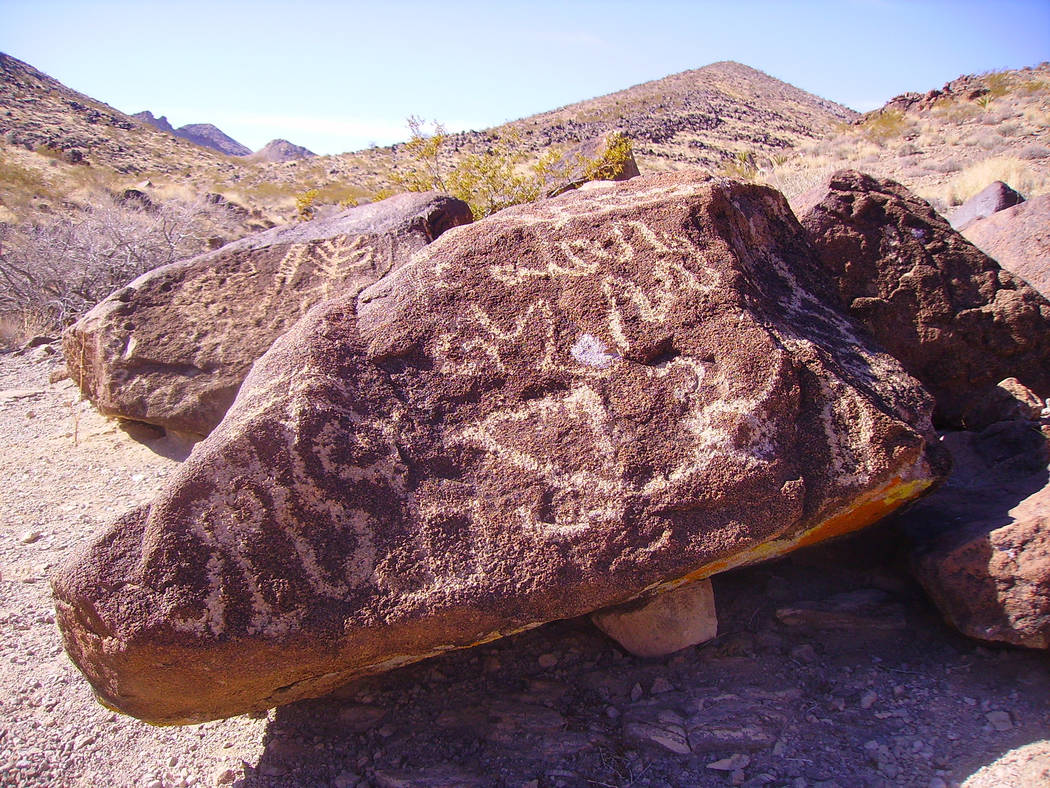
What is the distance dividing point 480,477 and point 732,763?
3.42 ft

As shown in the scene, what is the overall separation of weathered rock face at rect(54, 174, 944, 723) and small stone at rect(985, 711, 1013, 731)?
611 mm

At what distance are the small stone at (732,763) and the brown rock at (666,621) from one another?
42 cm

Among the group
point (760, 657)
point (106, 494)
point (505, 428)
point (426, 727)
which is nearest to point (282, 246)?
point (106, 494)

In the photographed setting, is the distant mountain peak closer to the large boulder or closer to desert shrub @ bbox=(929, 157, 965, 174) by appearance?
desert shrub @ bbox=(929, 157, 965, 174)

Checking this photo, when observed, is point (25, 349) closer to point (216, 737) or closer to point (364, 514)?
point (216, 737)

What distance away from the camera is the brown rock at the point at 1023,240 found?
3734 mm

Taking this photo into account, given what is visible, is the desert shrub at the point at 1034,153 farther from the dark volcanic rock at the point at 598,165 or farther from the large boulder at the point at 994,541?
the large boulder at the point at 994,541

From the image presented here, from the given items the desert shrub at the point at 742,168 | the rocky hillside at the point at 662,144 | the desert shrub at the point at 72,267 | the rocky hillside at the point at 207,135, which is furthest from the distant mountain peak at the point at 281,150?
the desert shrub at the point at 72,267

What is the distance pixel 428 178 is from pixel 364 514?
285 inches

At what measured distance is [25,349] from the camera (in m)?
6.40

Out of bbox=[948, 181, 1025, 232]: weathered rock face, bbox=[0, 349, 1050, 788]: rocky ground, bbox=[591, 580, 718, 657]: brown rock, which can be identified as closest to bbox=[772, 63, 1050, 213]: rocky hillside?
bbox=[948, 181, 1025, 232]: weathered rock face

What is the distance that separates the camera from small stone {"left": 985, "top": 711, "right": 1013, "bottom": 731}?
1886 mm

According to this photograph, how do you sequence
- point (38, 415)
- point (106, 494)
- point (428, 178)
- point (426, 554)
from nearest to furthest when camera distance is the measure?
point (426, 554) < point (106, 494) < point (38, 415) < point (428, 178)

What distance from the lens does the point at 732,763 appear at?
194 cm
